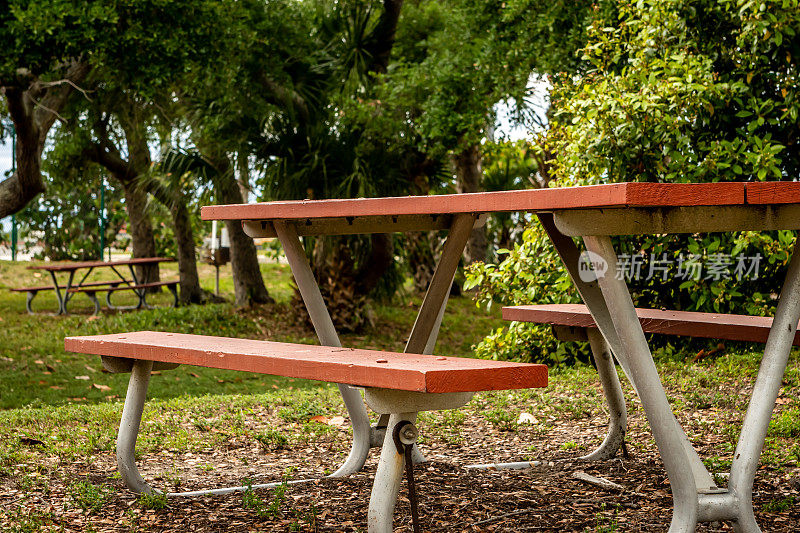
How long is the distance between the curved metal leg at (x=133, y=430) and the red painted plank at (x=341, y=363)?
14 centimetres

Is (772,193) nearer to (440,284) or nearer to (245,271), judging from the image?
(440,284)

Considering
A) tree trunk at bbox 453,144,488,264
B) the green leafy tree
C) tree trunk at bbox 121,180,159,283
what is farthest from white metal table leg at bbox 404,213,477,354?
tree trunk at bbox 121,180,159,283

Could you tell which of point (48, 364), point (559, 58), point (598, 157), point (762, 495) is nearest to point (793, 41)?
point (598, 157)

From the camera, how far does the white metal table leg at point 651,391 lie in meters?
2.68

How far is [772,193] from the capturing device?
2.72 metres

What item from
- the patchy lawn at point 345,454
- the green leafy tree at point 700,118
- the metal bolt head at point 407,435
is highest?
the green leafy tree at point 700,118

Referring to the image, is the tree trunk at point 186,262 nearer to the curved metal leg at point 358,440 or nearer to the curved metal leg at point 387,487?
the curved metal leg at point 358,440

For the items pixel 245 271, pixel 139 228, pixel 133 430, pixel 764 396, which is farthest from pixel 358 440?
pixel 139 228

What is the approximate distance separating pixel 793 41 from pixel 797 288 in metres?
4.21

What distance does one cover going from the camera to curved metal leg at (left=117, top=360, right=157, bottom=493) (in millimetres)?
3723

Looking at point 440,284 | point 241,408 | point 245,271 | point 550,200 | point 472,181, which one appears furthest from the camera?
point 472,181

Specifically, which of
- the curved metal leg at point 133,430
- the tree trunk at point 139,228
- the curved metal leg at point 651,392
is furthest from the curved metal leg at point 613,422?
the tree trunk at point 139,228

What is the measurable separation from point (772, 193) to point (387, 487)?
1428 millimetres

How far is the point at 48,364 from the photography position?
30.3ft
